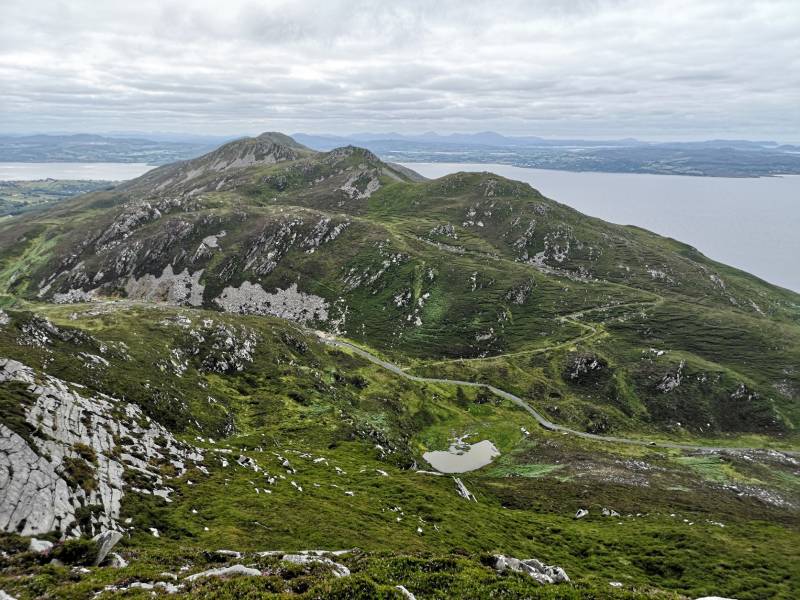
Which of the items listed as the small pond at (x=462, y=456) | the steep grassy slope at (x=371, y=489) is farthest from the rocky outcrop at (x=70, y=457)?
the small pond at (x=462, y=456)

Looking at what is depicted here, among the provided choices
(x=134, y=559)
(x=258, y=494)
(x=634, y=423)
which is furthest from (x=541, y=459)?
(x=134, y=559)

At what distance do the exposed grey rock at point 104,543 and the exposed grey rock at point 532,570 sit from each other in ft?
93.3

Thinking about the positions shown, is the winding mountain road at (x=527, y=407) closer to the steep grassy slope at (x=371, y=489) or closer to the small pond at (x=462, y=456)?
the steep grassy slope at (x=371, y=489)

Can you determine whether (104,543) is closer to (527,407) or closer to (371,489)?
(371,489)

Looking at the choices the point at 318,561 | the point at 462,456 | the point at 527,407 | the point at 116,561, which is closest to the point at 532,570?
the point at 318,561

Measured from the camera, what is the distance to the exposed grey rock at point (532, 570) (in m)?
32.7

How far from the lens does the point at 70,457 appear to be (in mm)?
39438

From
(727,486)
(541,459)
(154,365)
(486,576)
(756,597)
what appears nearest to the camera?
(486,576)

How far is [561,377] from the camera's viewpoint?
171 m

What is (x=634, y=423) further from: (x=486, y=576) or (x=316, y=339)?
(x=486, y=576)

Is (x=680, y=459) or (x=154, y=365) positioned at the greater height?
(x=154, y=365)

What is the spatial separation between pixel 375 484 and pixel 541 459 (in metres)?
61.7

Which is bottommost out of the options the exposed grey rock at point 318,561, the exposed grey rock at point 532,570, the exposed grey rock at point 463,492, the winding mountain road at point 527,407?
the winding mountain road at point 527,407

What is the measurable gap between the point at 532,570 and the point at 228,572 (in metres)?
23.6
